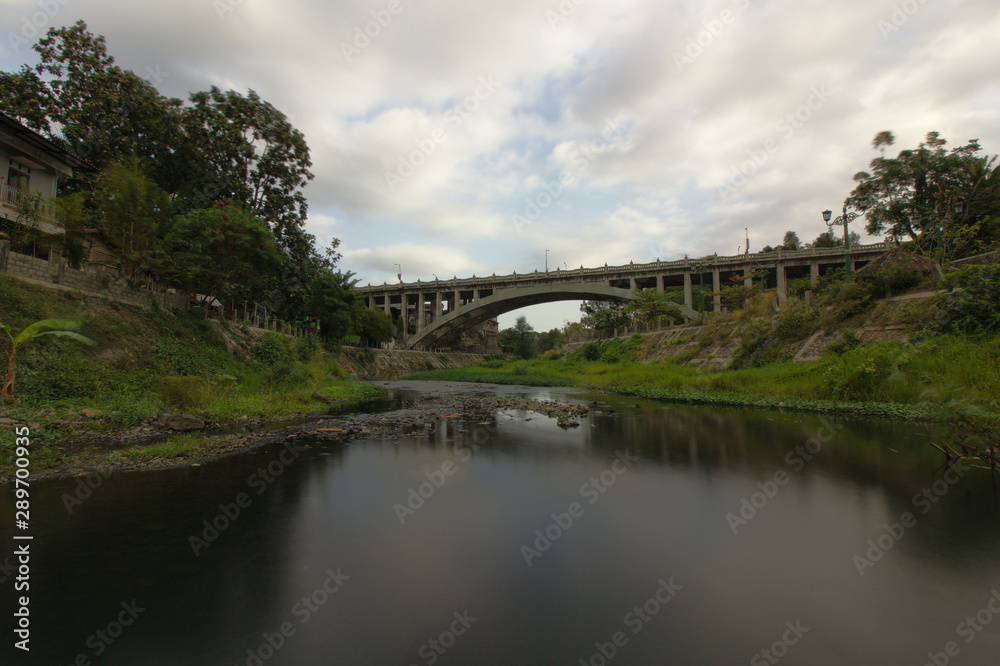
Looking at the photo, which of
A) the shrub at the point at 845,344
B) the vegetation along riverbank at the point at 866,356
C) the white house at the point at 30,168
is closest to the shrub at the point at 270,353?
the white house at the point at 30,168

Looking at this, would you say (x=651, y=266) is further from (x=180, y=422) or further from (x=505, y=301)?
(x=180, y=422)

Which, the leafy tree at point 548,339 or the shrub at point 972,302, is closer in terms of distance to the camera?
the shrub at point 972,302

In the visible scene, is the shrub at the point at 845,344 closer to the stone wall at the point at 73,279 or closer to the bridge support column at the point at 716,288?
the bridge support column at the point at 716,288

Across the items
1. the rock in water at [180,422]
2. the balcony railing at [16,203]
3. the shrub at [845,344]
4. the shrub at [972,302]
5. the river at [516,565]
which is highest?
the balcony railing at [16,203]

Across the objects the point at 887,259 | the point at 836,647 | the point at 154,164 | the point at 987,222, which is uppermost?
the point at 154,164

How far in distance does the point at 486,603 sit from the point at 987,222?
37.3m

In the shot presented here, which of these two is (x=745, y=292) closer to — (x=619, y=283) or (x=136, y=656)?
(x=619, y=283)

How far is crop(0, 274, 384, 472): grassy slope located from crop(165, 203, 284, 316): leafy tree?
7.27 ft

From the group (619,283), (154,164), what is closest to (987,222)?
(619,283)

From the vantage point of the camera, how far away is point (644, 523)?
505cm

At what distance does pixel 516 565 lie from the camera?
4035 millimetres

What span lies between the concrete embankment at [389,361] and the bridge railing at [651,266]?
10619mm

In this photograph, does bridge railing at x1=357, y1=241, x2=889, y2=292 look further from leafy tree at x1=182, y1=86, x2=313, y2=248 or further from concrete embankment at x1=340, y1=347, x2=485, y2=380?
leafy tree at x1=182, y1=86, x2=313, y2=248

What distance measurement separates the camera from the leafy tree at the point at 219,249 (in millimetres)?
16984
